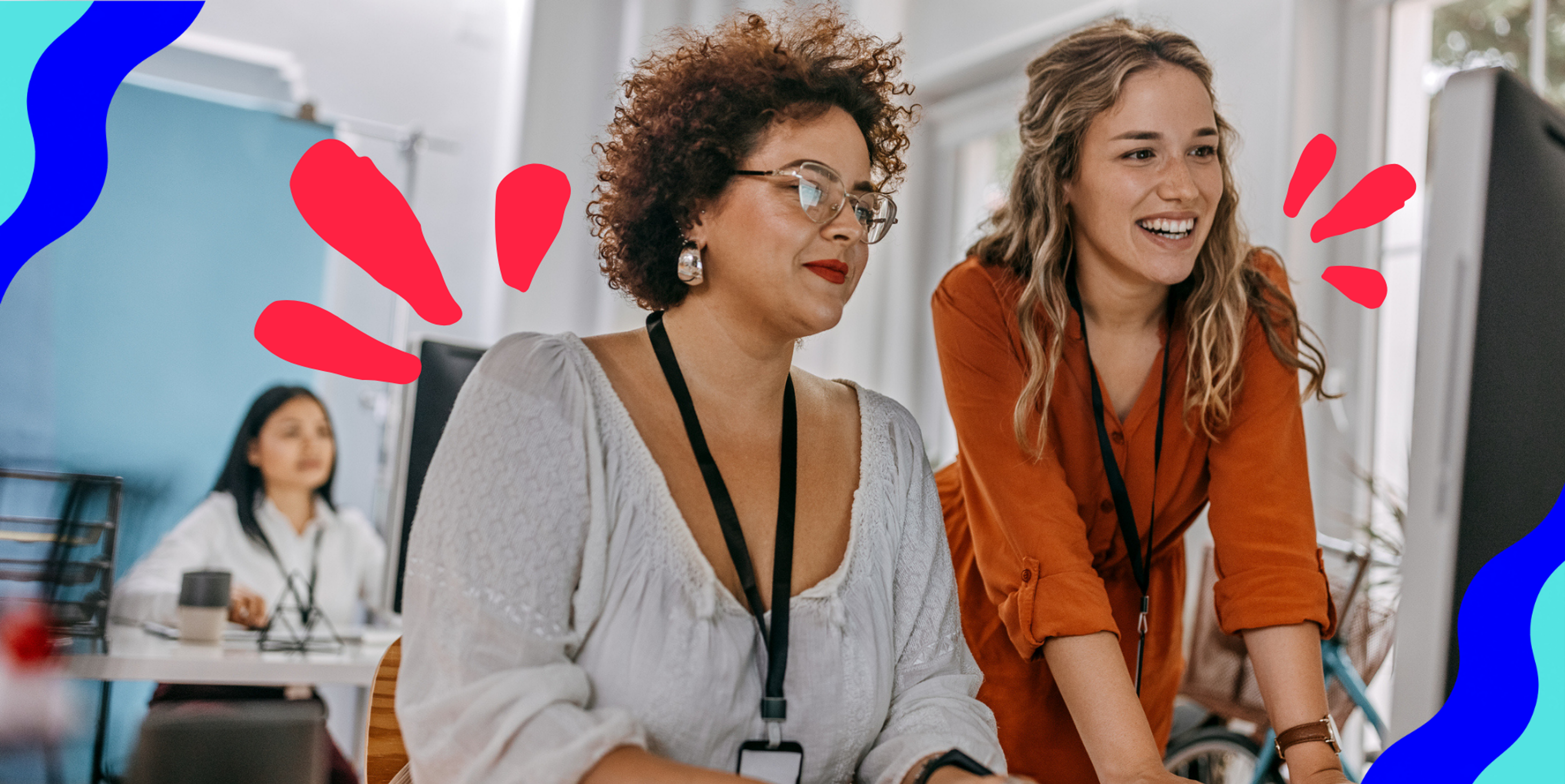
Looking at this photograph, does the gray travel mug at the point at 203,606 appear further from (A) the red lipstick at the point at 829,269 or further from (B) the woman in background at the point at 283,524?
(A) the red lipstick at the point at 829,269

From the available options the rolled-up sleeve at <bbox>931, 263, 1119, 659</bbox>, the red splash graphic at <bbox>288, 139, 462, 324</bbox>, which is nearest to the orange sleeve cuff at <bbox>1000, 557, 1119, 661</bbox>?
the rolled-up sleeve at <bbox>931, 263, 1119, 659</bbox>

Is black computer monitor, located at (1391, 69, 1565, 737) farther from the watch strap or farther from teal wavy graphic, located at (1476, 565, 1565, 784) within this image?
the watch strap

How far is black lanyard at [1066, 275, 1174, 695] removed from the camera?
1383mm

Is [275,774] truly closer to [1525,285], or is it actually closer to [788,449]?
[788,449]

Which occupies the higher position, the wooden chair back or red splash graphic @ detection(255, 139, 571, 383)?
red splash graphic @ detection(255, 139, 571, 383)

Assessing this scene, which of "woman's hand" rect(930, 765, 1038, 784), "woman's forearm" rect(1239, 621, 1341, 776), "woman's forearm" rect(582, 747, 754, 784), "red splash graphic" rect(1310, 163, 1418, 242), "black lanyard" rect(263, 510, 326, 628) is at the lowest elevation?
"black lanyard" rect(263, 510, 326, 628)

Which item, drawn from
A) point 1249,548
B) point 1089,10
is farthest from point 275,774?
point 1089,10

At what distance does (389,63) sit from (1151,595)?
12.2ft

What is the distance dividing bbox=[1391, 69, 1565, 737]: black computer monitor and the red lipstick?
21.0 inches

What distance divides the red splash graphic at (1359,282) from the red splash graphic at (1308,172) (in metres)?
0.09

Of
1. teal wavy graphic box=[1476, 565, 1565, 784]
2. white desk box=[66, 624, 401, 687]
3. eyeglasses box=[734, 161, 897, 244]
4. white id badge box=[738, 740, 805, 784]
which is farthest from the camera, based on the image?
white desk box=[66, 624, 401, 687]

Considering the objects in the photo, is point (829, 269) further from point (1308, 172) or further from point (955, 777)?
point (1308, 172)

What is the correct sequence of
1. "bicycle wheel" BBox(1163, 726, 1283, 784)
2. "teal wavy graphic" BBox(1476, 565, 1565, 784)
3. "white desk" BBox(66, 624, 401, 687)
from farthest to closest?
"bicycle wheel" BBox(1163, 726, 1283, 784) < "white desk" BBox(66, 624, 401, 687) < "teal wavy graphic" BBox(1476, 565, 1565, 784)

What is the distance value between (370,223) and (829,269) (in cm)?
366
